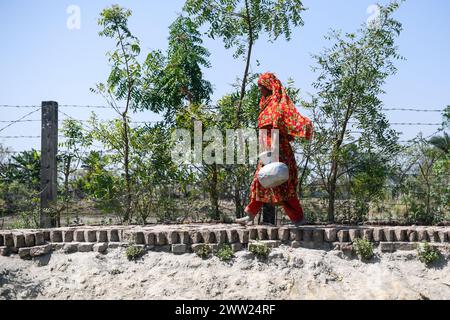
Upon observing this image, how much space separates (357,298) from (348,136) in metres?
2.91

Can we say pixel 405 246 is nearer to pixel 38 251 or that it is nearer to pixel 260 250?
pixel 260 250

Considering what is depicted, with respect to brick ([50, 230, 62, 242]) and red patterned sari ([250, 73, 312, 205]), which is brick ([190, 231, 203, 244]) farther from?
brick ([50, 230, 62, 242])

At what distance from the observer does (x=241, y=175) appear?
7.08 meters

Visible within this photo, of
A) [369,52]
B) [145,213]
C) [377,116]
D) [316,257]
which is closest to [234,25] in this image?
[369,52]

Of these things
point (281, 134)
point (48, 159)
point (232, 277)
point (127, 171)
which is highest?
point (281, 134)

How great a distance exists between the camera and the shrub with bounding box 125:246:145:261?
5598 mm

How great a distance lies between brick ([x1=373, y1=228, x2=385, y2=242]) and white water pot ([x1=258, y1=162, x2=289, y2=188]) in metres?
1.08

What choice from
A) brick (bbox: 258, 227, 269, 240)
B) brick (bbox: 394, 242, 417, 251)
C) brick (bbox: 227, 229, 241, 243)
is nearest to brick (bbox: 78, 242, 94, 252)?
brick (bbox: 227, 229, 241, 243)

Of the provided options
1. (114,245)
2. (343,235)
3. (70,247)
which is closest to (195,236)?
(114,245)

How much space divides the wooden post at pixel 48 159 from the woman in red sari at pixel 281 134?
8.78 ft

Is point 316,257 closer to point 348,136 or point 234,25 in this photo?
point 348,136

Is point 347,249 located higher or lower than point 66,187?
lower

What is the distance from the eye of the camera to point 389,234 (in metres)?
5.56

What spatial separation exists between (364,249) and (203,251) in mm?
1649
